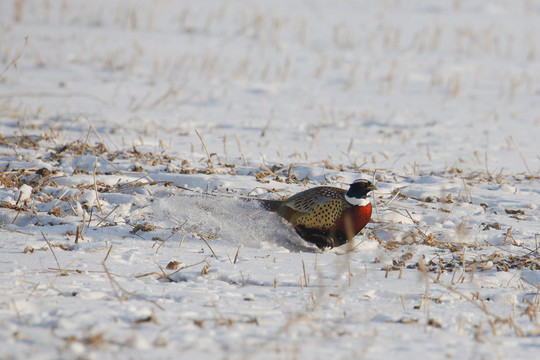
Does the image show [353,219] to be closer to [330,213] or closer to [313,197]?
[330,213]

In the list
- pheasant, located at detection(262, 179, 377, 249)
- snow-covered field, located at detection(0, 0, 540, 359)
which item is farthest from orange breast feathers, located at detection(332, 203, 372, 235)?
snow-covered field, located at detection(0, 0, 540, 359)

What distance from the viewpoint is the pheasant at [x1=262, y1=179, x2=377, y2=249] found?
405 centimetres

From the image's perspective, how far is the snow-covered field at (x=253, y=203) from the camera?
2531 millimetres

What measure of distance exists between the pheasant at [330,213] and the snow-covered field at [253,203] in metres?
0.14

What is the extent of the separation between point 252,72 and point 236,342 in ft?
33.5

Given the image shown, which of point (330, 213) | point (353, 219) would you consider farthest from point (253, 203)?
point (353, 219)

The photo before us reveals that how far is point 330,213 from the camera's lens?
4.09m

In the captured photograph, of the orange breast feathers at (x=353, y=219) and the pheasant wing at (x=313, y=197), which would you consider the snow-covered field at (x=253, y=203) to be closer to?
the orange breast feathers at (x=353, y=219)

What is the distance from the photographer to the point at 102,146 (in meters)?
5.97

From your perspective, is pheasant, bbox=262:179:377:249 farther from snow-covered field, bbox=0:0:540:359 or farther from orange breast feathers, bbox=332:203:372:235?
snow-covered field, bbox=0:0:540:359

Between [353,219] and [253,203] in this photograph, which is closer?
[353,219]

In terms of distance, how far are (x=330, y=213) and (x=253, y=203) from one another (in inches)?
27.0

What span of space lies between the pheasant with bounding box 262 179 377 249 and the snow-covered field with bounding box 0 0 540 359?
0.47 ft

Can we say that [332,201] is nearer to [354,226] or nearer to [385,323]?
[354,226]
